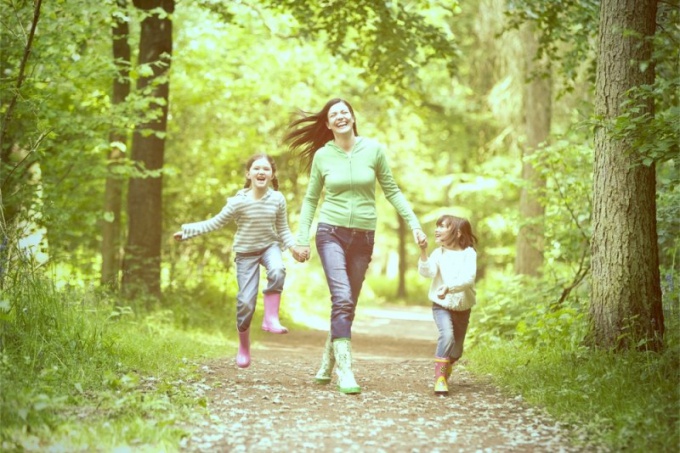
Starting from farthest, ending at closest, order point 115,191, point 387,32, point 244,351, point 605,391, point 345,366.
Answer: point 115,191
point 387,32
point 244,351
point 345,366
point 605,391

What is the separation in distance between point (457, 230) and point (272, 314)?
177cm

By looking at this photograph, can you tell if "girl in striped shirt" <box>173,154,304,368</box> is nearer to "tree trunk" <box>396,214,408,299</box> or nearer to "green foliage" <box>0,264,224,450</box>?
"green foliage" <box>0,264,224,450</box>

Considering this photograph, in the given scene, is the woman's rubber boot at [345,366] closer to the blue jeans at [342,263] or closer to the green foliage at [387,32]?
the blue jeans at [342,263]

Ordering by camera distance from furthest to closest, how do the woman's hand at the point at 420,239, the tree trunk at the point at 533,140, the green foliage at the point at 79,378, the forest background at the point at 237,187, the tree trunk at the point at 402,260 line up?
the tree trunk at the point at 402,260 → the tree trunk at the point at 533,140 → the woman's hand at the point at 420,239 → the forest background at the point at 237,187 → the green foliage at the point at 79,378

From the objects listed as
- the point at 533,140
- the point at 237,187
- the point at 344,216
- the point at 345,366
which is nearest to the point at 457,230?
the point at 344,216

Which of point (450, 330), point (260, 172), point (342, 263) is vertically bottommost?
point (450, 330)

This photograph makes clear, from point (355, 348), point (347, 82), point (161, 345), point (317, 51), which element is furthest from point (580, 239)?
point (347, 82)

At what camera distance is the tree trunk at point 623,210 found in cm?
687

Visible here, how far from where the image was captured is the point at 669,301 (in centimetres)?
802

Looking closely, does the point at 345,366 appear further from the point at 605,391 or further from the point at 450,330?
the point at 605,391

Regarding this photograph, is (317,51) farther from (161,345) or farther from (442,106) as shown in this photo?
(161,345)

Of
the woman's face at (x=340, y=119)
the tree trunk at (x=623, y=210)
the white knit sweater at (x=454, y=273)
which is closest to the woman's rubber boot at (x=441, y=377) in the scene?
the white knit sweater at (x=454, y=273)

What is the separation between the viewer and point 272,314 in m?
6.92

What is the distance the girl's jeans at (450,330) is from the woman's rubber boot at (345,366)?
772 millimetres
